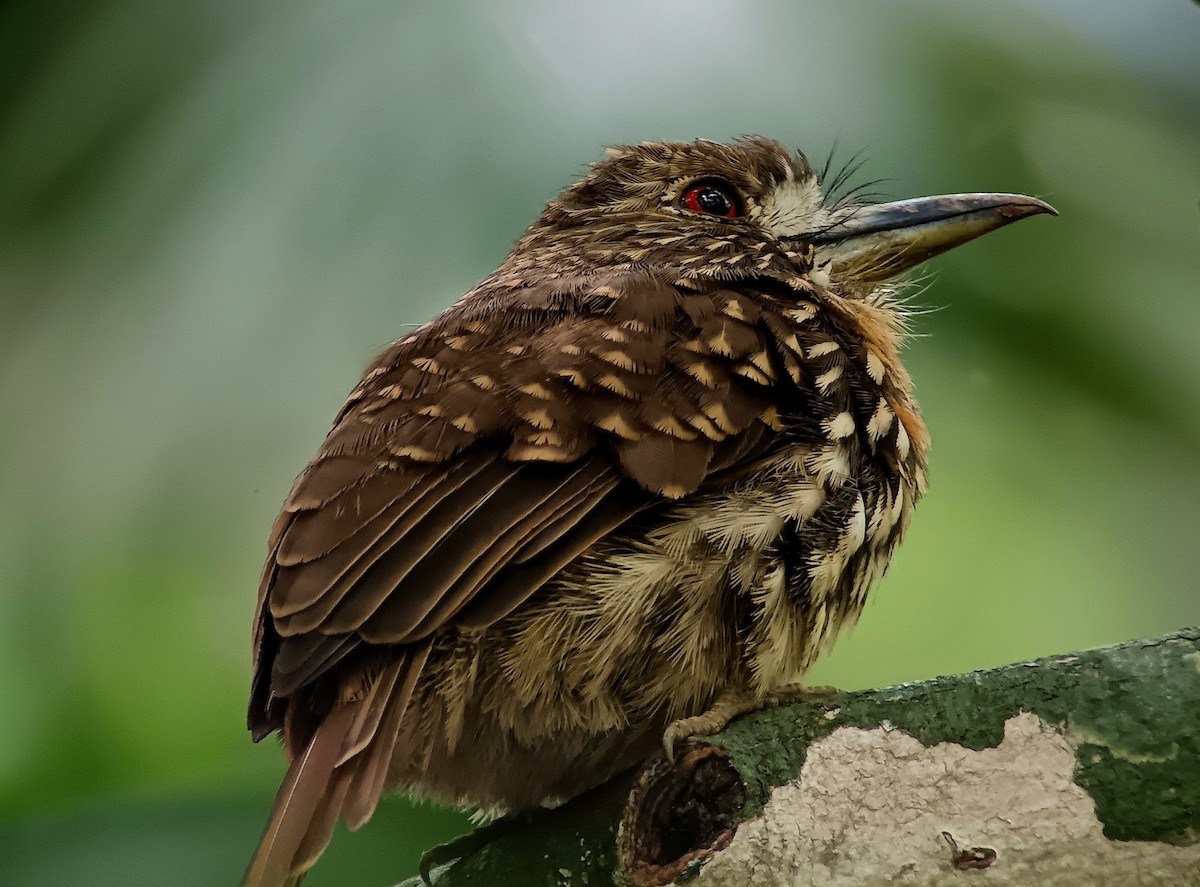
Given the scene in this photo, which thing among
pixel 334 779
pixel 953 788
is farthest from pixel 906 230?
pixel 334 779

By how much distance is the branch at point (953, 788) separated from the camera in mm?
1134

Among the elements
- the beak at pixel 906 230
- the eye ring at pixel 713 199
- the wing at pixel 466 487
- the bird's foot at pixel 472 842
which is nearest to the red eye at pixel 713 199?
the eye ring at pixel 713 199

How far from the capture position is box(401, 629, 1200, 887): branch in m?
1.13

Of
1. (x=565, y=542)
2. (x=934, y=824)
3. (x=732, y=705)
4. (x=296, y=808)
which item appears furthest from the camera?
(x=732, y=705)

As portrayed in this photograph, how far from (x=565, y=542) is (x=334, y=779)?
13.3 inches

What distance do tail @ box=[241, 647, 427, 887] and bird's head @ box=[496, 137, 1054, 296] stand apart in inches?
29.3

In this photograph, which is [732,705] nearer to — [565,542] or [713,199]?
[565,542]

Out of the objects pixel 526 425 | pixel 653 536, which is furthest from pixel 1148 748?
pixel 526 425

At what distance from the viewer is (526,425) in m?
1.49

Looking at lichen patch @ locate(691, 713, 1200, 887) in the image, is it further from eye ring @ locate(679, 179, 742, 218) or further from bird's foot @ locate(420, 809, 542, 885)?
eye ring @ locate(679, 179, 742, 218)

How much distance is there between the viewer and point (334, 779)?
135cm

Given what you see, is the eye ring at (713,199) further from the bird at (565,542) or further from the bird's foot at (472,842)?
the bird's foot at (472,842)

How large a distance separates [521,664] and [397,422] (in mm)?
327

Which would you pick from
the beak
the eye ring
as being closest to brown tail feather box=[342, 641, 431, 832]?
the beak
